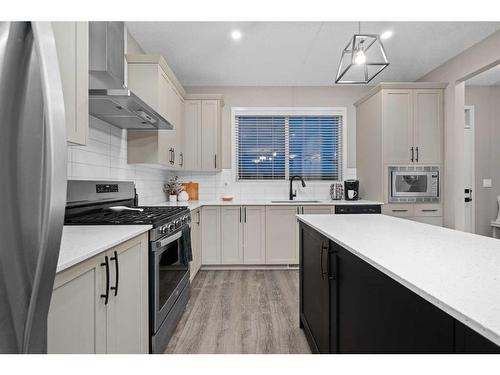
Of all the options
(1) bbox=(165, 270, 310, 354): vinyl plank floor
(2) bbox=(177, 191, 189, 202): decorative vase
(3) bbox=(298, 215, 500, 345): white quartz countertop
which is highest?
(2) bbox=(177, 191, 189, 202): decorative vase

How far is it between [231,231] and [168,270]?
181 cm

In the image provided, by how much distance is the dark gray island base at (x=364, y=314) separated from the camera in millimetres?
717

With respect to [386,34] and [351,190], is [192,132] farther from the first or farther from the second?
[386,34]

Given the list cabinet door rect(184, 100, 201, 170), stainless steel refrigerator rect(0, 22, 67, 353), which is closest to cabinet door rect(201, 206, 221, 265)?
cabinet door rect(184, 100, 201, 170)

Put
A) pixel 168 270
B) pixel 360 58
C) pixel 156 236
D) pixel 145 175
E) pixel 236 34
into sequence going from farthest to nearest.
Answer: pixel 145 175 → pixel 236 34 → pixel 168 270 → pixel 360 58 → pixel 156 236

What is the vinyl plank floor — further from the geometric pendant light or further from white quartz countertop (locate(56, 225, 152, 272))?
the geometric pendant light

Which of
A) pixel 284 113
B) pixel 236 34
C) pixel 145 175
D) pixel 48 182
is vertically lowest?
pixel 48 182

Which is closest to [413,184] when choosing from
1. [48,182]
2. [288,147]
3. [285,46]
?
[288,147]

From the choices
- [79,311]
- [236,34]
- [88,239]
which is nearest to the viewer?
[79,311]

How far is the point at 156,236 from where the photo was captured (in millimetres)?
1852

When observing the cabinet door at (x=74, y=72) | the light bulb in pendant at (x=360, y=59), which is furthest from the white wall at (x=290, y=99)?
the cabinet door at (x=74, y=72)

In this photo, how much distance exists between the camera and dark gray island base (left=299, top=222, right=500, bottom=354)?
0.72 meters

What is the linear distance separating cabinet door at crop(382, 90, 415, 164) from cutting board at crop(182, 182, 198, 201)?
105 inches
